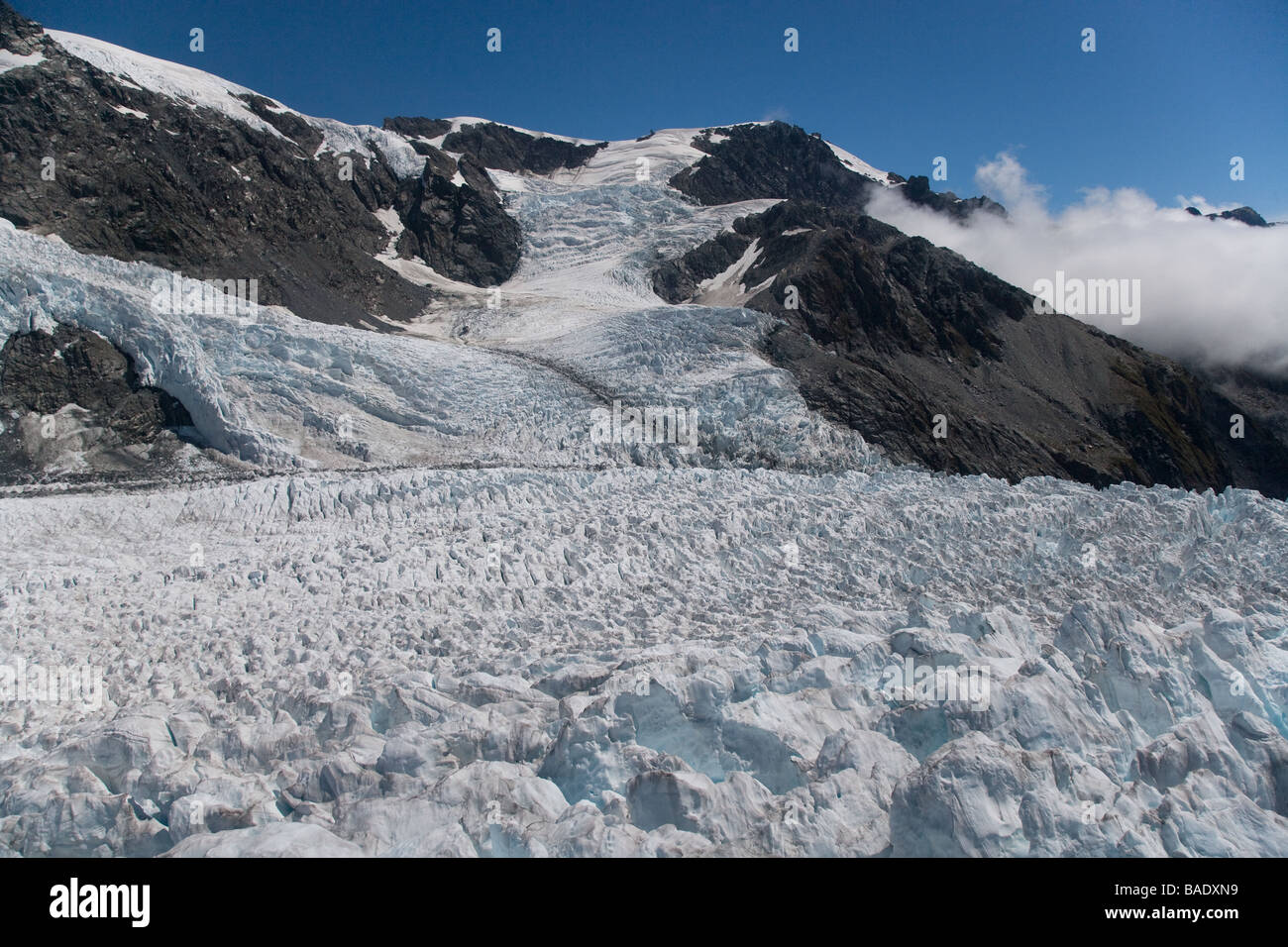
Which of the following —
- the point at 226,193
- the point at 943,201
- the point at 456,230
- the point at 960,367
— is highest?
the point at 943,201

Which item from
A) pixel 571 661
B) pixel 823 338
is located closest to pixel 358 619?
pixel 571 661

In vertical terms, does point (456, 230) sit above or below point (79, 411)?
above

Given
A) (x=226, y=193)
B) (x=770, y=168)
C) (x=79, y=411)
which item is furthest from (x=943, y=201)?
(x=79, y=411)

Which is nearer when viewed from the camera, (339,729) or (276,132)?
(339,729)

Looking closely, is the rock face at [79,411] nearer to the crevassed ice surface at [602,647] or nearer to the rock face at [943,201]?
the crevassed ice surface at [602,647]

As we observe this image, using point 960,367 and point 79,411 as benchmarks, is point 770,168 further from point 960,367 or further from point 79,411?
point 79,411

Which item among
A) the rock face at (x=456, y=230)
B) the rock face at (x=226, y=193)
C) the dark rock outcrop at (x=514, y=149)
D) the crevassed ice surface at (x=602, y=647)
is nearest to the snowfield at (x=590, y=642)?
the crevassed ice surface at (x=602, y=647)

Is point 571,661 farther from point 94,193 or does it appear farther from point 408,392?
point 94,193

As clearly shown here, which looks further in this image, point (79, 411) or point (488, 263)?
point (488, 263)
